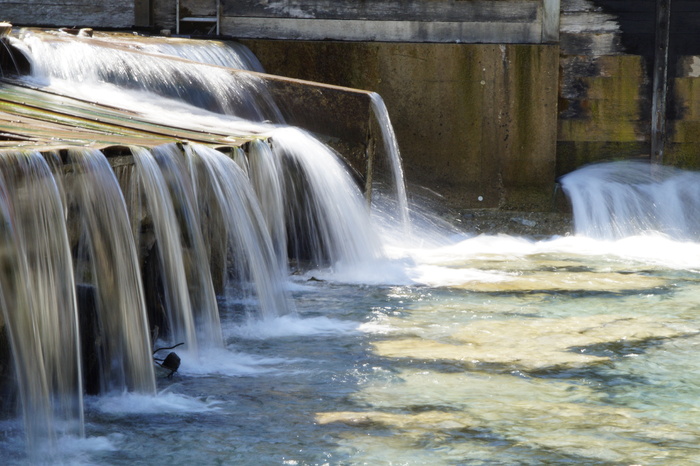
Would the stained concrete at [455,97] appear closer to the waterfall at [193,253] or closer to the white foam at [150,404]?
the waterfall at [193,253]

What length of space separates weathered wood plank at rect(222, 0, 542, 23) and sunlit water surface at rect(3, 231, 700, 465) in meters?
4.08

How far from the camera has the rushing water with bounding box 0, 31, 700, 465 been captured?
11.9ft

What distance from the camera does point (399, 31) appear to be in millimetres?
10273

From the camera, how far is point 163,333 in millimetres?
5023

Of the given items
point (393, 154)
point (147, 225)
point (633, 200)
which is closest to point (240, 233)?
point (147, 225)

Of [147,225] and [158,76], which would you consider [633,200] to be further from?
[147,225]

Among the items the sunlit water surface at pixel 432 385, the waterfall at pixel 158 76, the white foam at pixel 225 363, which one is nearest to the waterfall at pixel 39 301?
the sunlit water surface at pixel 432 385

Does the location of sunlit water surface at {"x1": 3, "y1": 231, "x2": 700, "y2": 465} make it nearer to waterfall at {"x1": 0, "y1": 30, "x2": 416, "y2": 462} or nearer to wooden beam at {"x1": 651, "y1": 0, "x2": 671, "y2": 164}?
waterfall at {"x1": 0, "y1": 30, "x2": 416, "y2": 462}

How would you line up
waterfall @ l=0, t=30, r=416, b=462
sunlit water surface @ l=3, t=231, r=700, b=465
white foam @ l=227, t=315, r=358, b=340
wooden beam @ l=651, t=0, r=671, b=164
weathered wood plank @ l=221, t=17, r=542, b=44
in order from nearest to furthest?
sunlit water surface @ l=3, t=231, r=700, b=465 → waterfall @ l=0, t=30, r=416, b=462 → white foam @ l=227, t=315, r=358, b=340 → weathered wood plank @ l=221, t=17, r=542, b=44 → wooden beam @ l=651, t=0, r=671, b=164

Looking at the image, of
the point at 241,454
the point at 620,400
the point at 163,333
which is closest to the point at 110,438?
the point at 241,454

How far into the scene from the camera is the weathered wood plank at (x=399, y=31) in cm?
1027

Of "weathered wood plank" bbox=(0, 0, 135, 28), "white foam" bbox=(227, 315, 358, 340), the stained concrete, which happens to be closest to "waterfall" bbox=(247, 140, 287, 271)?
"white foam" bbox=(227, 315, 358, 340)

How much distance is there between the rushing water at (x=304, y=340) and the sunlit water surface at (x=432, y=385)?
0.04 feet

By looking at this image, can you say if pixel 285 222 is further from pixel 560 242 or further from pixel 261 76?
pixel 560 242
